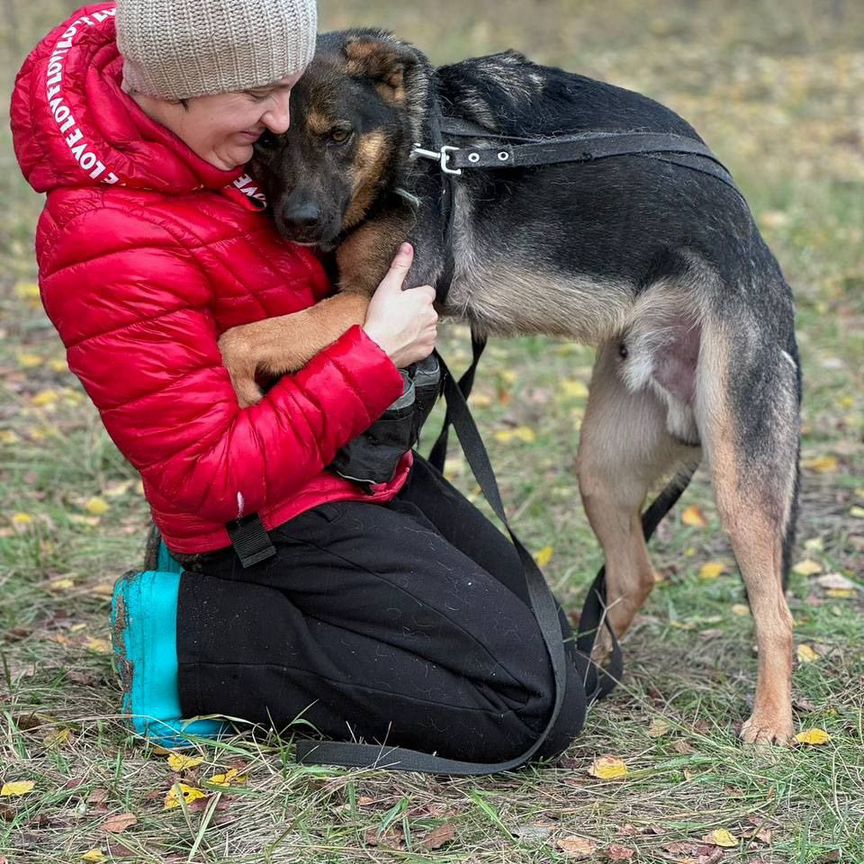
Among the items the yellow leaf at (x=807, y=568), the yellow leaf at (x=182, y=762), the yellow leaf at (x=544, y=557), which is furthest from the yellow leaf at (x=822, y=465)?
the yellow leaf at (x=182, y=762)

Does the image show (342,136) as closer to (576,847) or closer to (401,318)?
(401,318)

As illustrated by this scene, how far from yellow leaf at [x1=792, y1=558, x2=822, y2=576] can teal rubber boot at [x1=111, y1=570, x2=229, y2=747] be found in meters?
2.29

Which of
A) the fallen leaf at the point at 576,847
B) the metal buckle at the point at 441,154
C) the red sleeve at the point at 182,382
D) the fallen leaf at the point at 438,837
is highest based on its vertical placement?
the metal buckle at the point at 441,154

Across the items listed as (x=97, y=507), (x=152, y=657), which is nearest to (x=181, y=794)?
(x=152, y=657)

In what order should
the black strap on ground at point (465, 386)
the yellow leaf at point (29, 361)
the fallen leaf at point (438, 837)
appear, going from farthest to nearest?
the yellow leaf at point (29, 361), the black strap on ground at point (465, 386), the fallen leaf at point (438, 837)

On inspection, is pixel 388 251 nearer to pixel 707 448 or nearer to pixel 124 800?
pixel 707 448

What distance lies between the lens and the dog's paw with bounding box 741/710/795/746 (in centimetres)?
340

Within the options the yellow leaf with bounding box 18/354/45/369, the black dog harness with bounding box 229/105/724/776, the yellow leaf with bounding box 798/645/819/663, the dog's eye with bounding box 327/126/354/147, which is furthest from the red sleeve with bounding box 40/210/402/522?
the yellow leaf with bounding box 18/354/45/369

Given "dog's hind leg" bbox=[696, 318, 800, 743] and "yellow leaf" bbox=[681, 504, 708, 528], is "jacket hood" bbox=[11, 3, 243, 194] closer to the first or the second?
"dog's hind leg" bbox=[696, 318, 800, 743]

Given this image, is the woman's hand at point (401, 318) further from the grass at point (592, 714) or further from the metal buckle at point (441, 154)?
the grass at point (592, 714)

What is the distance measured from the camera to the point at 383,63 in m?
3.25

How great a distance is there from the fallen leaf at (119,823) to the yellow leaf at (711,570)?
2.45 meters

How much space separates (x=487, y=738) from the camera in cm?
318

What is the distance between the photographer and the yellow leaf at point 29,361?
20.1 feet
